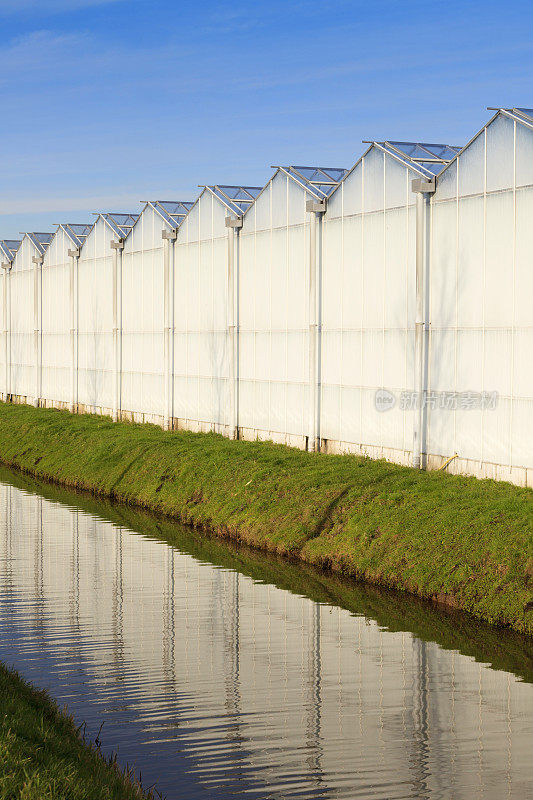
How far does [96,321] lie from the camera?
168ft

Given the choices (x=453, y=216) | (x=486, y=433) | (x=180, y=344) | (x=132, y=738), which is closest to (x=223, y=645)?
(x=132, y=738)

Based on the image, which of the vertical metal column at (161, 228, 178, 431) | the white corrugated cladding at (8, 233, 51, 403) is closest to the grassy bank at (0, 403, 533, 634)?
the vertical metal column at (161, 228, 178, 431)

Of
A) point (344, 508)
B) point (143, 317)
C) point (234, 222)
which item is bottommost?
point (344, 508)

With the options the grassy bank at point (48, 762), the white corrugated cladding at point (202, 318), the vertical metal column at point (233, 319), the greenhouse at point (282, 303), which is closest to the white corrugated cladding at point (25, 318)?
the white corrugated cladding at point (202, 318)

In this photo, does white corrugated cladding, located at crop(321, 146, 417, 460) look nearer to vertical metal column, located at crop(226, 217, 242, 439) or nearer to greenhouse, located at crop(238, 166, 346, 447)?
greenhouse, located at crop(238, 166, 346, 447)

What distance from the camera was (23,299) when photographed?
62.1 metres

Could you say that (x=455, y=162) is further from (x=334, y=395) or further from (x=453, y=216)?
(x=334, y=395)

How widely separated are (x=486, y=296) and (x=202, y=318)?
17004 mm

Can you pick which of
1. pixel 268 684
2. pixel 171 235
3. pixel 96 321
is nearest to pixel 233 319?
pixel 171 235

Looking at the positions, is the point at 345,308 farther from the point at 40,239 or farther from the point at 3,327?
the point at 3,327

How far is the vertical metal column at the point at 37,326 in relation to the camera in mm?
58781

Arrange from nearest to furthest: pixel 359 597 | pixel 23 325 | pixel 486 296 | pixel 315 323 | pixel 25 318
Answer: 1. pixel 359 597
2. pixel 486 296
3. pixel 315 323
4. pixel 25 318
5. pixel 23 325

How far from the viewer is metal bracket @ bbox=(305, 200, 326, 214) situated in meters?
32.5

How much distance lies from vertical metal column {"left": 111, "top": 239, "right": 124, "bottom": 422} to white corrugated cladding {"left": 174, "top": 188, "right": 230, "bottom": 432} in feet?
19.6
